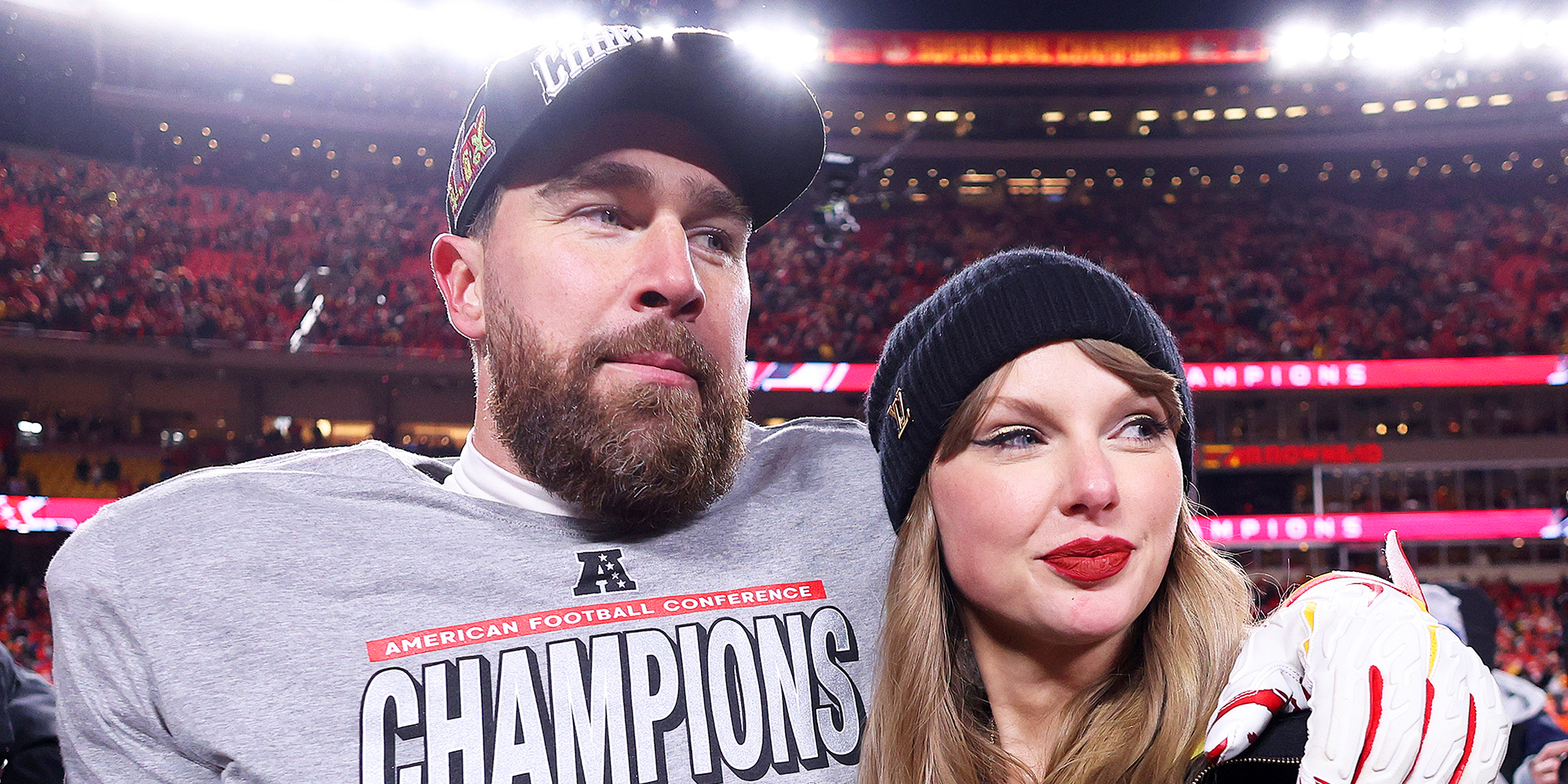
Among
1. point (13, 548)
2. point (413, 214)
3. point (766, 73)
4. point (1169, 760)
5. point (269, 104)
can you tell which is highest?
point (269, 104)

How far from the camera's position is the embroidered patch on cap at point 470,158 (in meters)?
1.95

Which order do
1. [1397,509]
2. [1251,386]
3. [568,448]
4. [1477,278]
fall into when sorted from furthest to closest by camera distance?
[1477,278] < [1397,509] < [1251,386] < [568,448]

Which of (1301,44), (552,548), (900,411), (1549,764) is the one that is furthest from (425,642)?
(1301,44)

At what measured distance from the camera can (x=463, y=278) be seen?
2080 mm

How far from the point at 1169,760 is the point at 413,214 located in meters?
23.5

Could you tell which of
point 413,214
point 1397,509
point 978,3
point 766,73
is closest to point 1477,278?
point 1397,509

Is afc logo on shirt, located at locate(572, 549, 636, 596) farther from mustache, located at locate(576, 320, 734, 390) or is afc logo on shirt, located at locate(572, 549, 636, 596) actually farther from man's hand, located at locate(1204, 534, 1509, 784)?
man's hand, located at locate(1204, 534, 1509, 784)

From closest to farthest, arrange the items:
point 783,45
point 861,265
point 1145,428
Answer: point 1145,428 → point 783,45 → point 861,265

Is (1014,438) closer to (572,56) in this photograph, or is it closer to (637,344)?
(637,344)

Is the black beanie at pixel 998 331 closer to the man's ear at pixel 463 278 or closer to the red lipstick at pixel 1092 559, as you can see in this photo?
the red lipstick at pixel 1092 559

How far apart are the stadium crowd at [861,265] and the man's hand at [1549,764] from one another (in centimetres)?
1359

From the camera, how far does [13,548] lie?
16.1 metres

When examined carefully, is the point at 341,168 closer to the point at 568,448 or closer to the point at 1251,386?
the point at 1251,386

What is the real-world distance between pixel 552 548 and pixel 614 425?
256 millimetres
